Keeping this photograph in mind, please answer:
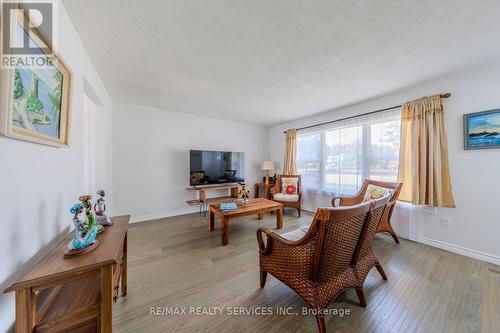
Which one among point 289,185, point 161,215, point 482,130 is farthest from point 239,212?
point 482,130

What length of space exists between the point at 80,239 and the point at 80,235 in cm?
3

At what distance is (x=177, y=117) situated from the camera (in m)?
3.75

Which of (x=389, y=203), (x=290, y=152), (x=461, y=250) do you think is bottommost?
(x=461, y=250)

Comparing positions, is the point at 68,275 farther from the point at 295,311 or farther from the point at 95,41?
the point at 95,41

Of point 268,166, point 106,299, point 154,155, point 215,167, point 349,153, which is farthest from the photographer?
point 268,166

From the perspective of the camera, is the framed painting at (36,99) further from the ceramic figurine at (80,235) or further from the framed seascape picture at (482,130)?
the framed seascape picture at (482,130)

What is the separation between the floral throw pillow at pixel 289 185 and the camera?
3.95m

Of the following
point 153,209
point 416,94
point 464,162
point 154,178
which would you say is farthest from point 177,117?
point 464,162

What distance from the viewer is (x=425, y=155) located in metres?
2.37

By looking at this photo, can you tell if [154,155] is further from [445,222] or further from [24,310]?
[445,222]

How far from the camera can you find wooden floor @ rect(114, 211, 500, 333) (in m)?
1.24

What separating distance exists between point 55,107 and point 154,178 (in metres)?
2.63

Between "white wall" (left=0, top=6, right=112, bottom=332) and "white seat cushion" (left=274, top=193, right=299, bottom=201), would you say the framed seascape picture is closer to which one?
"white seat cushion" (left=274, top=193, right=299, bottom=201)

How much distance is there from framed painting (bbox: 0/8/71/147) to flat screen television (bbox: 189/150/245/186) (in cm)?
253
